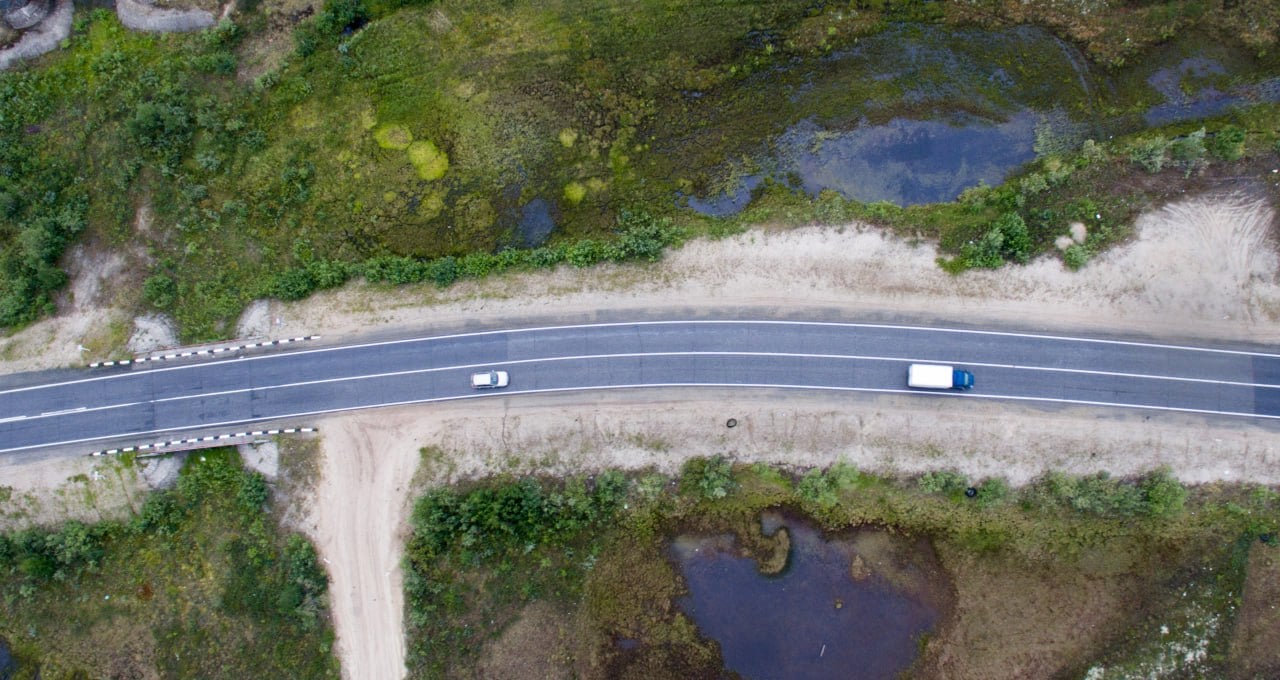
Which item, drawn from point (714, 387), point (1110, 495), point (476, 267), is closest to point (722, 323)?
point (714, 387)

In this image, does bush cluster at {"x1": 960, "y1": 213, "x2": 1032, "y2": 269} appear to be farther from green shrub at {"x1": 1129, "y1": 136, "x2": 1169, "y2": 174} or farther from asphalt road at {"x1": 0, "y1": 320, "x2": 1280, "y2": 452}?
green shrub at {"x1": 1129, "y1": 136, "x2": 1169, "y2": 174}

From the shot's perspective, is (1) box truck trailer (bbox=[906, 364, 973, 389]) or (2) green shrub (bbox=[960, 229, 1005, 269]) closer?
(1) box truck trailer (bbox=[906, 364, 973, 389])

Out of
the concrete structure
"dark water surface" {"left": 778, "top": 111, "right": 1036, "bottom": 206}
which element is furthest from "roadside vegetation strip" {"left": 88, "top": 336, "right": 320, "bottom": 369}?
"dark water surface" {"left": 778, "top": 111, "right": 1036, "bottom": 206}

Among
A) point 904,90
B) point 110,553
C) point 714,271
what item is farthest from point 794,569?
point 110,553

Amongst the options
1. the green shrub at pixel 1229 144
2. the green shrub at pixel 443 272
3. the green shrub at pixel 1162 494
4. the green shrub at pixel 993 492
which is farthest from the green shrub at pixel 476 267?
the green shrub at pixel 1229 144

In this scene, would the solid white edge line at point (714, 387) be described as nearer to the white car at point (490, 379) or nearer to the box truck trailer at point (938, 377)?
the white car at point (490, 379)

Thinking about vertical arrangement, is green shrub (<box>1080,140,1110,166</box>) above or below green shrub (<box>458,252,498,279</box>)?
above

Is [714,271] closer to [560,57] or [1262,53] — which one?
[560,57]
